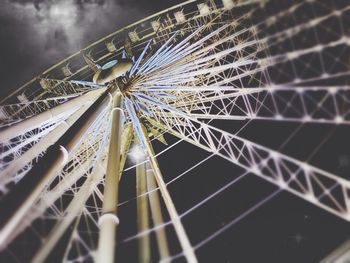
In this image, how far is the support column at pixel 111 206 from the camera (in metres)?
6.01

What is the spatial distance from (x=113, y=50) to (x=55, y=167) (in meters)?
10.9

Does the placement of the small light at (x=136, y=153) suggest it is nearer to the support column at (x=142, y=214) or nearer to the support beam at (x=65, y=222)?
the support beam at (x=65, y=222)

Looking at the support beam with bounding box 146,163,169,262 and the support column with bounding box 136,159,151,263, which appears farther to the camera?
the support column with bounding box 136,159,151,263

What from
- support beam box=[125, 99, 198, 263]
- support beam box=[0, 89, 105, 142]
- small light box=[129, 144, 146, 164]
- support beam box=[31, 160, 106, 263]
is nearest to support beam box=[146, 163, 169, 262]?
support beam box=[125, 99, 198, 263]

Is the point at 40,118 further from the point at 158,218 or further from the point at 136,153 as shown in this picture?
the point at 136,153

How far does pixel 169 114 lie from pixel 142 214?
5.18 metres

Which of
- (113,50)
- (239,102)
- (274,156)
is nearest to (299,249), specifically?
(239,102)

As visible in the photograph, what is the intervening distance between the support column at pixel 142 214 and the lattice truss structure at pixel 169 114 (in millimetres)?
30

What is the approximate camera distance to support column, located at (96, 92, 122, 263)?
6.01 m

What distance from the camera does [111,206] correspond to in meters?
6.88

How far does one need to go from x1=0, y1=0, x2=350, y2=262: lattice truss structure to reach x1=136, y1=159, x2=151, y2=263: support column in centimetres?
3

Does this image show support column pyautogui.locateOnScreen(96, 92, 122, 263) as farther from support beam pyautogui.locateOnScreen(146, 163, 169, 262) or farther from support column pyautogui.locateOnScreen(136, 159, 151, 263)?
support column pyautogui.locateOnScreen(136, 159, 151, 263)

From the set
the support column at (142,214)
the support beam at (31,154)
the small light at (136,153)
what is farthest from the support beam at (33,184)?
the small light at (136,153)

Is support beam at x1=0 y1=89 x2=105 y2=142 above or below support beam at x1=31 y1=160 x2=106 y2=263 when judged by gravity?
above
